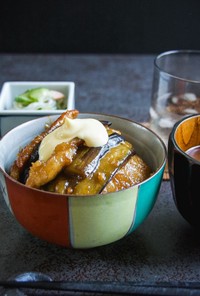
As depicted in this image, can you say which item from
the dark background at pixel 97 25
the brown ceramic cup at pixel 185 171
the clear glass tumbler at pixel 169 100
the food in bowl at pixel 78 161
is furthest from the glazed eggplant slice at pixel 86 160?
the dark background at pixel 97 25

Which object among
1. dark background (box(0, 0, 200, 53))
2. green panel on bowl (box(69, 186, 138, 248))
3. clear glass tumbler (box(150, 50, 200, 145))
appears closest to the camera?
green panel on bowl (box(69, 186, 138, 248))

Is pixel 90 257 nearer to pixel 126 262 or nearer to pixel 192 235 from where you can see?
pixel 126 262

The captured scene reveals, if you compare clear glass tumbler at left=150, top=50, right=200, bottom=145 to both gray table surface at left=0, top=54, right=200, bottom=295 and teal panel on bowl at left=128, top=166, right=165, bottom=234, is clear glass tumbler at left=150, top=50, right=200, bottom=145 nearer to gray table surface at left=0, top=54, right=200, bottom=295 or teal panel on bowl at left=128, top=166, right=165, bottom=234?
gray table surface at left=0, top=54, right=200, bottom=295

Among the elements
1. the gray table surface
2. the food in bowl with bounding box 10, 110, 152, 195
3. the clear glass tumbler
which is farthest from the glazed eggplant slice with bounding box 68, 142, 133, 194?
the clear glass tumbler

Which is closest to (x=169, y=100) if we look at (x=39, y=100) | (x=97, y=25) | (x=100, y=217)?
(x=39, y=100)

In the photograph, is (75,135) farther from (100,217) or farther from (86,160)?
(100,217)

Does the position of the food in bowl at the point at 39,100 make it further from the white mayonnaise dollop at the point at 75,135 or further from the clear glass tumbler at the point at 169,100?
the white mayonnaise dollop at the point at 75,135
